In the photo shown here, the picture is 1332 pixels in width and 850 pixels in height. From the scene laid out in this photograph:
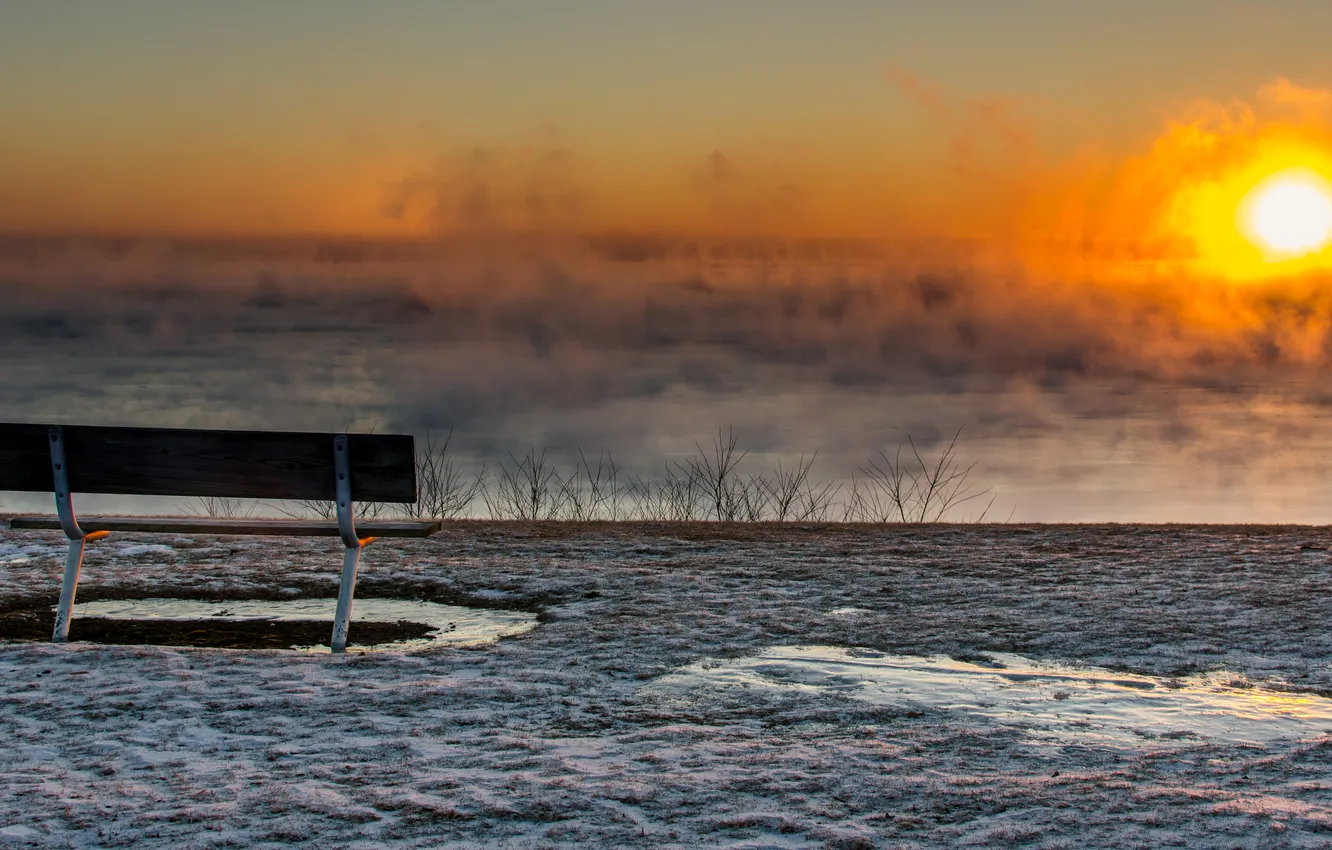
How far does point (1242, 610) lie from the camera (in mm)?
6727

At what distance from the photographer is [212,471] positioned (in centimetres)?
647

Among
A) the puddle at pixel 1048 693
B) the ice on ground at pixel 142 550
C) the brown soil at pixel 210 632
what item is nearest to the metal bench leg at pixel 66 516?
the brown soil at pixel 210 632

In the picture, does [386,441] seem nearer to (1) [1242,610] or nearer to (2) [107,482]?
(2) [107,482]

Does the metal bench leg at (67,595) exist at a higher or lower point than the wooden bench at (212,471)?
lower

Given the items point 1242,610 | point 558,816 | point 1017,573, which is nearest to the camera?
point 558,816

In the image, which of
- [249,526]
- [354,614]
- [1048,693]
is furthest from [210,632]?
[1048,693]

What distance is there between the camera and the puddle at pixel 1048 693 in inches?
181

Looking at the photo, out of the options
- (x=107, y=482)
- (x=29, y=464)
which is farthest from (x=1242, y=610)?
(x=29, y=464)

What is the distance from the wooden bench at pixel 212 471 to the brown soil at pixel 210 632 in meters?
0.24

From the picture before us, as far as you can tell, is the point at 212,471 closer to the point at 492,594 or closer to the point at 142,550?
the point at 492,594

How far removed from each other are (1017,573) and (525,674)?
12.3ft

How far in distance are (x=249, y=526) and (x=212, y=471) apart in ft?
1.09

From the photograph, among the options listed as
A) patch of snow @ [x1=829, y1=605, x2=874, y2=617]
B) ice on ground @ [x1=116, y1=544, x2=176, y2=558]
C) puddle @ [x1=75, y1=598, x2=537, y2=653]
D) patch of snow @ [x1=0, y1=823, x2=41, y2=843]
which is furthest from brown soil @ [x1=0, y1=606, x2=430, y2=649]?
patch of snow @ [x1=0, y1=823, x2=41, y2=843]

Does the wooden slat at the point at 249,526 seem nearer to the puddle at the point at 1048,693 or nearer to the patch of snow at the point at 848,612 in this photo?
the puddle at the point at 1048,693
